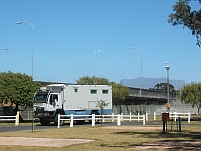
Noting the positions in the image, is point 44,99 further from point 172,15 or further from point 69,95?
point 172,15

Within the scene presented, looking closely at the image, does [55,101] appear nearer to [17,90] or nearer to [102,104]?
[102,104]

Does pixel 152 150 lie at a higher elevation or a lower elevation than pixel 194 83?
lower

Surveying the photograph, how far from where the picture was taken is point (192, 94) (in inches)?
2847

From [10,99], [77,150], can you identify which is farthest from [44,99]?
[77,150]

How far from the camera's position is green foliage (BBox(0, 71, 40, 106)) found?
50.2 m

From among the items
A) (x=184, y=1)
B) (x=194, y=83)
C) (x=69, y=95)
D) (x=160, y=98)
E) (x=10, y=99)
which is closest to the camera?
(x=184, y=1)

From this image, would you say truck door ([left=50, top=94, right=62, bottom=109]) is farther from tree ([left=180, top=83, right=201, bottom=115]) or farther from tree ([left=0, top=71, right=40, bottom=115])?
tree ([left=180, top=83, right=201, bottom=115])

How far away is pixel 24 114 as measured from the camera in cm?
6844

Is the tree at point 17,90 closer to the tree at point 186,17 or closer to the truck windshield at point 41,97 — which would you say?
the truck windshield at point 41,97

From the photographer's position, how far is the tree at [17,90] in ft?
165

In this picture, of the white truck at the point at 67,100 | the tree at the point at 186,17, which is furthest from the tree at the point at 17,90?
the tree at the point at 186,17

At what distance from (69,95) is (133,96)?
49.3 metres

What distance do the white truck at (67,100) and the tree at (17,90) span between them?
870 centimetres

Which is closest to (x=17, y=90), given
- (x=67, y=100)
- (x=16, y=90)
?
(x=16, y=90)
